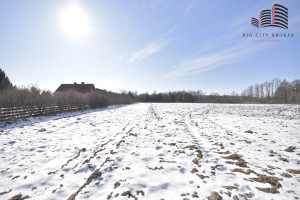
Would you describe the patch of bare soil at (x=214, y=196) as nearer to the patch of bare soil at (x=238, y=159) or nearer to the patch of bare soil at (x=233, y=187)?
the patch of bare soil at (x=233, y=187)

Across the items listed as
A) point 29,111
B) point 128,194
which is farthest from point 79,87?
point 128,194

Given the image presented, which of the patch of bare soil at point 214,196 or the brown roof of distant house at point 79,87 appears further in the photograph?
the brown roof of distant house at point 79,87

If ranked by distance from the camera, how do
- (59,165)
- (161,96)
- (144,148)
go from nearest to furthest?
1. (59,165)
2. (144,148)
3. (161,96)

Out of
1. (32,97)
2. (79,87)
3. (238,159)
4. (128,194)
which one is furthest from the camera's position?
(79,87)

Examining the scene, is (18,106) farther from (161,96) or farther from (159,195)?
(161,96)

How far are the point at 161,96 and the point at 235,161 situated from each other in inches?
3010

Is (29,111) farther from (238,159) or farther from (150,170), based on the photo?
(238,159)

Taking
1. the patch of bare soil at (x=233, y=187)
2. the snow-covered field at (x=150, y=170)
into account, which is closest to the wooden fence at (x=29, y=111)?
the snow-covered field at (x=150, y=170)

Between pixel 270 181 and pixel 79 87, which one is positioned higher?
pixel 79 87

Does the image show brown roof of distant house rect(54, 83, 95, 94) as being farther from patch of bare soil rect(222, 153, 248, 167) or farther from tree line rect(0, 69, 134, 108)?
patch of bare soil rect(222, 153, 248, 167)

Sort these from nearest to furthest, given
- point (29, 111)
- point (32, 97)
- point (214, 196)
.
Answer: point (214, 196) < point (29, 111) < point (32, 97)

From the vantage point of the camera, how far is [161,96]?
79688 mm

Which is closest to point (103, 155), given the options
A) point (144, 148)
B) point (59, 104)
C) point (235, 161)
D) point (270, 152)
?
point (144, 148)

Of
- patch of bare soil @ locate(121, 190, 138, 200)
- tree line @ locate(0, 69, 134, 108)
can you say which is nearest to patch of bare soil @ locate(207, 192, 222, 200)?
patch of bare soil @ locate(121, 190, 138, 200)
